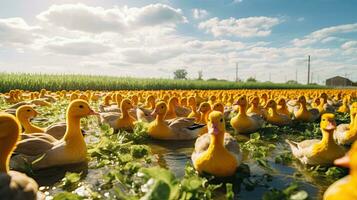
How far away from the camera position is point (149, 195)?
2.45 metres

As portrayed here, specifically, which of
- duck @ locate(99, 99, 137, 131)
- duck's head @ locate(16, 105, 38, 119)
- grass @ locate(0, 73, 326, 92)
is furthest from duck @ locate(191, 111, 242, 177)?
grass @ locate(0, 73, 326, 92)

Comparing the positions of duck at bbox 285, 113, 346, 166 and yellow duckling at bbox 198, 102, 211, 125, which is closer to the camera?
duck at bbox 285, 113, 346, 166

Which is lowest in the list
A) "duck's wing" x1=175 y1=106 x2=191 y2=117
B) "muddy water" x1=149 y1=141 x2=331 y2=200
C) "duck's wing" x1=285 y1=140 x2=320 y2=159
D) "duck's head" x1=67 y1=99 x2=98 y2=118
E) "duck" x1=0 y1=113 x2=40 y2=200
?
"muddy water" x1=149 y1=141 x2=331 y2=200

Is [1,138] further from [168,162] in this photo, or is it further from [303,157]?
[303,157]

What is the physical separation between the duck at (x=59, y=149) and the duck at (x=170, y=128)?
8.73 ft

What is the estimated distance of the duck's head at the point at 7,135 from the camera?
4.08 m

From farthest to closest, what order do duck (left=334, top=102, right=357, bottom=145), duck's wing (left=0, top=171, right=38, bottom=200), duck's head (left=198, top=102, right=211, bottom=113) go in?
duck's head (left=198, top=102, right=211, bottom=113), duck (left=334, top=102, right=357, bottom=145), duck's wing (left=0, top=171, right=38, bottom=200)

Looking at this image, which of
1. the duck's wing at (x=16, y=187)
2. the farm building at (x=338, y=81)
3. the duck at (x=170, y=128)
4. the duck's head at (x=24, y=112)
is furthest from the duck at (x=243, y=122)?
the farm building at (x=338, y=81)

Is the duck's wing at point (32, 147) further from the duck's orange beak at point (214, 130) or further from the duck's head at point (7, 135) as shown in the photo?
the duck's orange beak at point (214, 130)

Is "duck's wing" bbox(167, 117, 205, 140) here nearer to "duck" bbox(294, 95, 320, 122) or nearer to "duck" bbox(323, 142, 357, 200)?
"duck" bbox(294, 95, 320, 122)

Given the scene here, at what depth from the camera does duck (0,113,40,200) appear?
10.6 ft

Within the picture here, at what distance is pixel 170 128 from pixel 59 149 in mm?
3437

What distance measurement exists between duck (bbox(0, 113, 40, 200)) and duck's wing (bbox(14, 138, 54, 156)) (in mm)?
1848

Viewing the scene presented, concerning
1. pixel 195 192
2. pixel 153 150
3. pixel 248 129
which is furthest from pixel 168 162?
pixel 248 129
